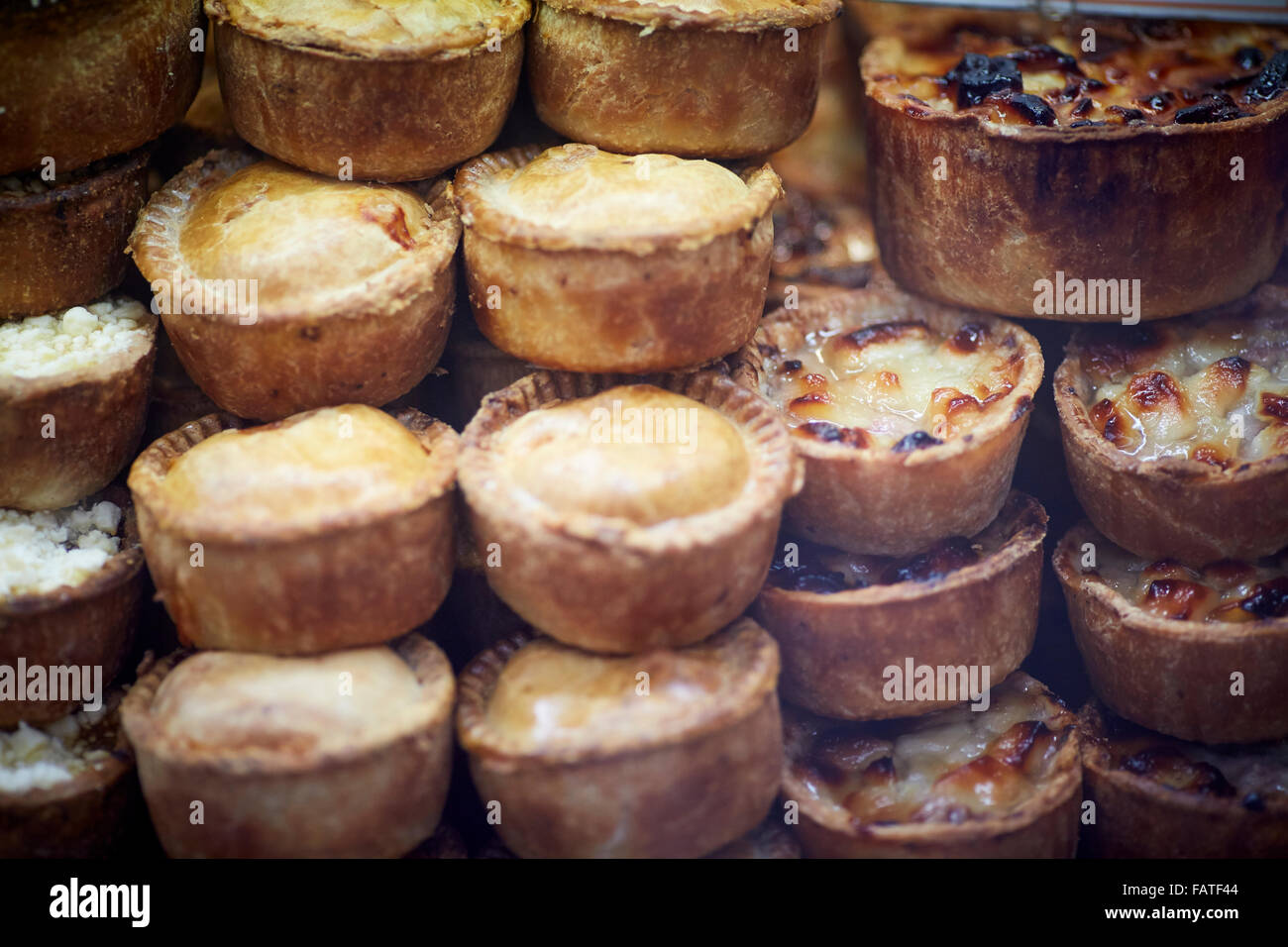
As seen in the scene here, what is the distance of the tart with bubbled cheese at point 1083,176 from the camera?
3.01 meters

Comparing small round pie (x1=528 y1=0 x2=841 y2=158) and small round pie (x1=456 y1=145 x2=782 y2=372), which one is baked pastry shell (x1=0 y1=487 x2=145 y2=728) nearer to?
small round pie (x1=456 y1=145 x2=782 y2=372)

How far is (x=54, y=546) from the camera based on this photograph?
286 cm

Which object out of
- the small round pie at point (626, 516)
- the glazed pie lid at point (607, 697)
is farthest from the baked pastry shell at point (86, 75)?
the glazed pie lid at point (607, 697)

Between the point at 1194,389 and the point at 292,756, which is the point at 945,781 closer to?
the point at 1194,389

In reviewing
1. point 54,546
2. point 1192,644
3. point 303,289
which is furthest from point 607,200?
point 1192,644

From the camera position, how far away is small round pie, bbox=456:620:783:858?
2.39 meters

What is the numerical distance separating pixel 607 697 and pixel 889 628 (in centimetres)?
78

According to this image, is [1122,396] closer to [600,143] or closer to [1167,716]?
[1167,716]

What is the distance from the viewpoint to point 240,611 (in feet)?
8.14

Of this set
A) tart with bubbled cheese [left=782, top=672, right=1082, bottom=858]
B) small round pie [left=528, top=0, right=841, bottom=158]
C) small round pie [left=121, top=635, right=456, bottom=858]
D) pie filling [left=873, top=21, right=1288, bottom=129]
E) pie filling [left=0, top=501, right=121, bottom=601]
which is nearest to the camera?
small round pie [left=121, top=635, right=456, bottom=858]

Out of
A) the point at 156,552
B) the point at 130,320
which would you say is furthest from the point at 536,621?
the point at 130,320

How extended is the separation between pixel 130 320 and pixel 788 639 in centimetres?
196

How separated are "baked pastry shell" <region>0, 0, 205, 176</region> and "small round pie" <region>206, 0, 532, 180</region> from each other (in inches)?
5.8

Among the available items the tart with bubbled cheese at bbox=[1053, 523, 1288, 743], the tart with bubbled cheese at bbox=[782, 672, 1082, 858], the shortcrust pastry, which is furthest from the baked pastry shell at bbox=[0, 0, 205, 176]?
the tart with bubbled cheese at bbox=[1053, 523, 1288, 743]
